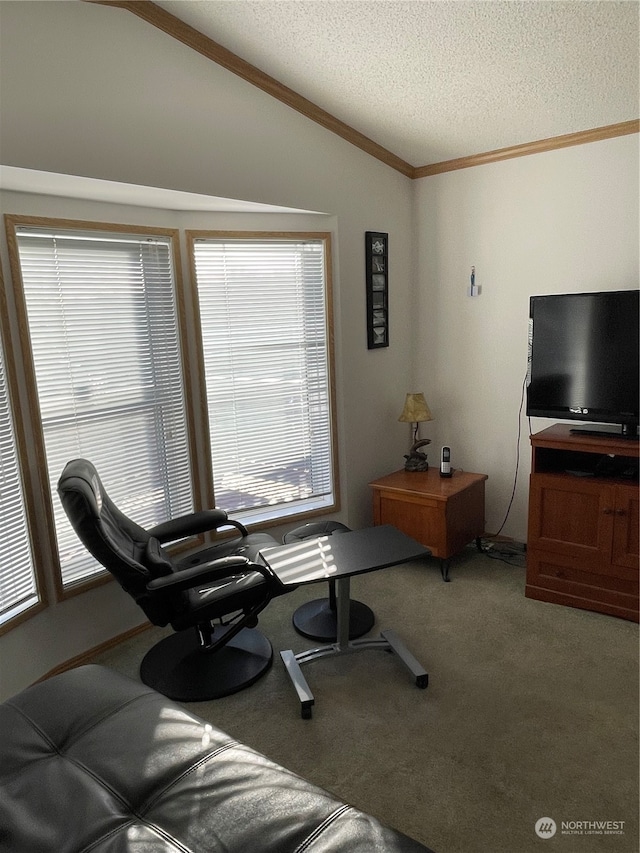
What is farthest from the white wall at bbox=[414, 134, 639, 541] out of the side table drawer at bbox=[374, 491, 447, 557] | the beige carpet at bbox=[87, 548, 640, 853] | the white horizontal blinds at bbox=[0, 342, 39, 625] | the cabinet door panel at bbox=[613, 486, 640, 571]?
the white horizontal blinds at bbox=[0, 342, 39, 625]

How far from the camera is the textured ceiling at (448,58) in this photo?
7.23 ft

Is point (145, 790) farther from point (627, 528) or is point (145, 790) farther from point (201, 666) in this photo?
point (627, 528)

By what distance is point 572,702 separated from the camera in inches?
92.9

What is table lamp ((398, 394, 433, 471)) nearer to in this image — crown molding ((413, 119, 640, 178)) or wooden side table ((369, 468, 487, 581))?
wooden side table ((369, 468, 487, 581))

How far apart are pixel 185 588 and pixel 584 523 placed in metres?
1.98

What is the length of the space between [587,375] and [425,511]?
114 cm

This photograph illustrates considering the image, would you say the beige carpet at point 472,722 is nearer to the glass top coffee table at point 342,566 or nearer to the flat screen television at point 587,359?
the glass top coffee table at point 342,566

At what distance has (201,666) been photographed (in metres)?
2.65

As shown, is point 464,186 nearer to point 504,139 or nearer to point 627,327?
point 504,139

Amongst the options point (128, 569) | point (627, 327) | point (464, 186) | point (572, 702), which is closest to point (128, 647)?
point (128, 569)

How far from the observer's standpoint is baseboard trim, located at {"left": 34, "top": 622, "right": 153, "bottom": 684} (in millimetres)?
2654

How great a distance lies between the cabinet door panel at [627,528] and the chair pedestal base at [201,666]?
1.75m
